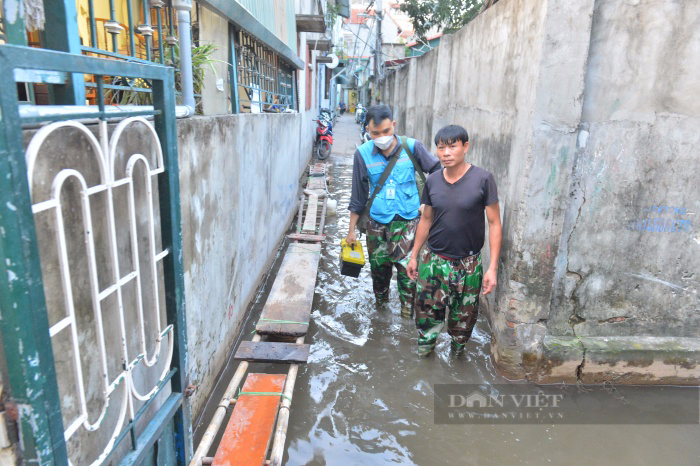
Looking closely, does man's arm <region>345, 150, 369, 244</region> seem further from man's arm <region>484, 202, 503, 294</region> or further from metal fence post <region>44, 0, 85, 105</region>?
metal fence post <region>44, 0, 85, 105</region>

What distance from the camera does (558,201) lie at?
9.77ft

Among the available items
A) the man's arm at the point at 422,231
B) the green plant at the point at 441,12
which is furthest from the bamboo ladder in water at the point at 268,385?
the green plant at the point at 441,12

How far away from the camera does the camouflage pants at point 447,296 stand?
126 inches

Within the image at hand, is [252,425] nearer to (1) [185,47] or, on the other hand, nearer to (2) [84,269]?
(2) [84,269]

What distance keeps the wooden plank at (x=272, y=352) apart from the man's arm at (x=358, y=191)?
4.03ft

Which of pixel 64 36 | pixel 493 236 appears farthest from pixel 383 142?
pixel 64 36

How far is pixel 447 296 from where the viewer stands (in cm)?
328

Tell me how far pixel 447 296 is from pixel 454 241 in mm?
423

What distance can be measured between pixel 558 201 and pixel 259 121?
2.91m

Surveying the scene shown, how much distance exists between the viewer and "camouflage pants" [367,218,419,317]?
12.8ft

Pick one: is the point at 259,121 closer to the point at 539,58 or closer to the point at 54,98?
the point at 539,58

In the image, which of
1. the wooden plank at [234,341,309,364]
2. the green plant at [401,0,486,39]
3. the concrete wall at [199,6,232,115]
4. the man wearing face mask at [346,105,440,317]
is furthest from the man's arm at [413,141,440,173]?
the green plant at [401,0,486,39]

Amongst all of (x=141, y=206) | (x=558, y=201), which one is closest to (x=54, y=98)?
(x=141, y=206)

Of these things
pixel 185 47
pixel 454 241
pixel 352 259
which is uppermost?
pixel 185 47
